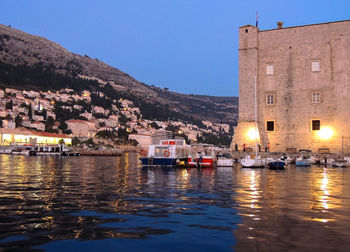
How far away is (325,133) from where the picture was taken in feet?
119

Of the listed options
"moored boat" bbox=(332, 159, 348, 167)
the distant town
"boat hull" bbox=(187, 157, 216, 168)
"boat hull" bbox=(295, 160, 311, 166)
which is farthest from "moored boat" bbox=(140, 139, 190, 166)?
the distant town

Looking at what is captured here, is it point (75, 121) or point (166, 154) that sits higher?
point (75, 121)

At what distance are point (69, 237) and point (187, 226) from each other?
6.99 feet

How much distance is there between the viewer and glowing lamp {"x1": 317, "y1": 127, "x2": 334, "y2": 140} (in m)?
36.0

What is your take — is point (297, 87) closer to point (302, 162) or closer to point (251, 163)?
point (302, 162)

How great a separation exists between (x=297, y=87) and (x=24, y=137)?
69451 mm

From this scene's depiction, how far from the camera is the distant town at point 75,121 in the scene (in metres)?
107

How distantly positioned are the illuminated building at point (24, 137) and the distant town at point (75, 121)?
0.69ft

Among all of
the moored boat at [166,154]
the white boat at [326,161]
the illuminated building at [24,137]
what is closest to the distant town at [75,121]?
the illuminated building at [24,137]

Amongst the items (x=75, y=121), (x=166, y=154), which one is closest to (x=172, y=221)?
(x=166, y=154)

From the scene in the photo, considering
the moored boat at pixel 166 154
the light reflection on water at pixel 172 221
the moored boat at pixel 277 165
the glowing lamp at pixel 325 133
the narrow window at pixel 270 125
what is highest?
the narrow window at pixel 270 125

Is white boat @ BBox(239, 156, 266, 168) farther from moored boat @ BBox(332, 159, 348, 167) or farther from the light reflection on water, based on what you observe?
the light reflection on water

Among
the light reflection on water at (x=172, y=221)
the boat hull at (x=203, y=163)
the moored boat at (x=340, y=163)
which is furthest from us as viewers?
the moored boat at (x=340, y=163)

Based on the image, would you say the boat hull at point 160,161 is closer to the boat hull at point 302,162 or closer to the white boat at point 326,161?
the boat hull at point 302,162
